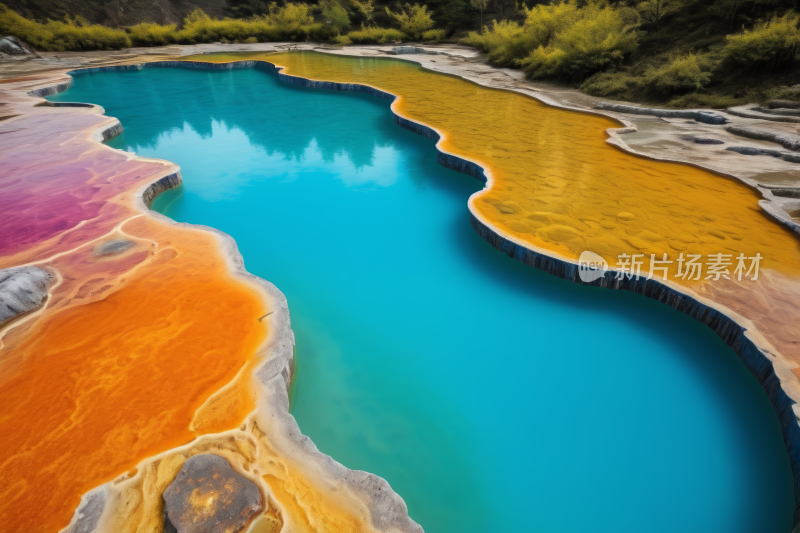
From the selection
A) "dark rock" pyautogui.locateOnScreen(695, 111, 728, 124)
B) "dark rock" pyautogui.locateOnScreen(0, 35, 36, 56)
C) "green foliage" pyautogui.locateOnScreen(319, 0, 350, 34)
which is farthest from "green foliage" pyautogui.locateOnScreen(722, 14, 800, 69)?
"dark rock" pyautogui.locateOnScreen(0, 35, 36, 56)

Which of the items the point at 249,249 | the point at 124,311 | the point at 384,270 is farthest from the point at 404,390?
the point at 249,249

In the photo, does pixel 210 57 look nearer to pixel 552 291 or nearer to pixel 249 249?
pixel 249 249

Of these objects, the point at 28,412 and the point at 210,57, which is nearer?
the point at 28,412

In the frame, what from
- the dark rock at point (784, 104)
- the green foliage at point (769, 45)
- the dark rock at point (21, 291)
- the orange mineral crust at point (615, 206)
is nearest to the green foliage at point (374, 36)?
the orange mineral crust at point (615, 206)

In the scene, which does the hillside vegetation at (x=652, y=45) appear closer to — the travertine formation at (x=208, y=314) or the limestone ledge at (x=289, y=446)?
the travertine formation at (x=208, y=314)

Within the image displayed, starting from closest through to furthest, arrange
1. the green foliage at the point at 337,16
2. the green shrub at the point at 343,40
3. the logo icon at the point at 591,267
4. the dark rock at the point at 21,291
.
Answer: the dark rock at the point at 21,291 < the logo icon at the point at 591,267 < the green shrub at the point at 343,40 < the green foliage at the point at 337,16

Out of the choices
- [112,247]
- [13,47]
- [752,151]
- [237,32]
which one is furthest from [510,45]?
[13,47]
